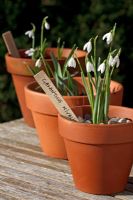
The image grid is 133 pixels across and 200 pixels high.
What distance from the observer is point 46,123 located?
1.87 metres

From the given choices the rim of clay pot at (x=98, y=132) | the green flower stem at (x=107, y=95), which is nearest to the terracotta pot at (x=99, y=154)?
the rim of clay pot at (x=98, y=132)

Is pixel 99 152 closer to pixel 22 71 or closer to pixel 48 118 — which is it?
pixel 48 118

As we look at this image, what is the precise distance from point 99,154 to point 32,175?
24 cm

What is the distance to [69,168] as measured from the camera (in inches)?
69.9

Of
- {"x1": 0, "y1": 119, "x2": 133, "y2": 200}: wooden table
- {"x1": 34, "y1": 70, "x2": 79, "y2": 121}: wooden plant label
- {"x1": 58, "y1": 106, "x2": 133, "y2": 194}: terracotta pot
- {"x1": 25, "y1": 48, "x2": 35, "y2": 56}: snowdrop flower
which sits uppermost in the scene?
{"x1": 34, "y1": 70, "x2": 79, "y2": 121}: wooden plant label

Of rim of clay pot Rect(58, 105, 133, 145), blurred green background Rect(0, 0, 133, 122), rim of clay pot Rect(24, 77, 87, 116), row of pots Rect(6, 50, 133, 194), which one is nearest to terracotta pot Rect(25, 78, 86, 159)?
rim of clay pot Rect(24, 77, 87, 116)

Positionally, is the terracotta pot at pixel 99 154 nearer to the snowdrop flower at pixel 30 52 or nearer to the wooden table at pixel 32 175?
the wooden table at pixel 32 175

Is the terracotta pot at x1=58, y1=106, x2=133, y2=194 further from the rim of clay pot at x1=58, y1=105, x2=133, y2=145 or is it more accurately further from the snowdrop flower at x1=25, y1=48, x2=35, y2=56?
the snowdrop flower at x1=25, y1=48, x2=35, y2=56

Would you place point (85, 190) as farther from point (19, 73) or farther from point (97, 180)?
point (19, 73)

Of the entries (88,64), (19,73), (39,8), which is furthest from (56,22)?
(88,64)

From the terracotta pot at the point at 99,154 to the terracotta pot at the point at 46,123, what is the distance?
0.24 meters

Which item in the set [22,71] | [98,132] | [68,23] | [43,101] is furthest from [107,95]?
[68,23]

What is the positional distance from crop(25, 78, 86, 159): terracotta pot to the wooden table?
0.10 ft

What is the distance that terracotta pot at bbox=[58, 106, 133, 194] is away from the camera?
1.53 m
